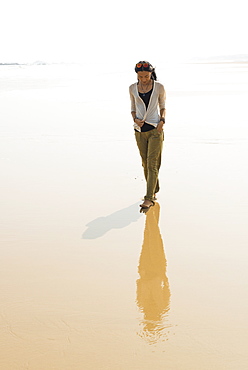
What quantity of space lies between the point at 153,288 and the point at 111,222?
5.09ft

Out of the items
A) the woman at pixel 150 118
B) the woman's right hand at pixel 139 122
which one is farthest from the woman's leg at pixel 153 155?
the woman's right hand at pixel 139 122

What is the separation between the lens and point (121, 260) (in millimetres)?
4340

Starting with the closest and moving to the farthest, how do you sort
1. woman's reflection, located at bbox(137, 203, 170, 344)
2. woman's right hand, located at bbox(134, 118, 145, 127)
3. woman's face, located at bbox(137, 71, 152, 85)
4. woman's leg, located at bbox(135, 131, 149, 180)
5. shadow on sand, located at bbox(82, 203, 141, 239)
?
woman's reflection, located at bbox(137, 203, 170, 344) < shadow on sand, located at bbox(82, 203, 141, 239) < woman's face, located at bbox(137, 71, 152, 85) < woman's right hand, located at bbox(134, 118, 145, 127) < woman's leg, located at bbox(135, 131, 149, 180)

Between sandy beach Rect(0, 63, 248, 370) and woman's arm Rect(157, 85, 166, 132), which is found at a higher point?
woman's arm Rect(157, 85, 166, 132)

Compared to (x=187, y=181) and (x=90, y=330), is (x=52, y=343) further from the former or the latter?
(x=187, y=181)

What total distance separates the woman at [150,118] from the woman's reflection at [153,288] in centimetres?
81

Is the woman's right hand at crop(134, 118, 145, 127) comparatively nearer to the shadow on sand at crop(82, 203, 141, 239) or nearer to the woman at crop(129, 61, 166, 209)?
the woman at crop(129, 61, 166, 209)

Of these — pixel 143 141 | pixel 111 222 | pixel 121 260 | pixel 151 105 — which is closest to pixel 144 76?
pixel 151 105

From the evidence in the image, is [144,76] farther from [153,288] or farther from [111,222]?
[153,288]

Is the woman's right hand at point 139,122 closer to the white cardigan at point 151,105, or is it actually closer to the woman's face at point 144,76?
the white cardigan at point 151,105

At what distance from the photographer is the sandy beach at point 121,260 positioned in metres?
3.04

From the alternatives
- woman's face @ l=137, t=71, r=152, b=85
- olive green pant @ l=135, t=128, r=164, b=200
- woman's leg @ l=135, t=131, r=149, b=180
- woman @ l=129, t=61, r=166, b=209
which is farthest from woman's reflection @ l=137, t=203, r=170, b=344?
woman's face @ l=137, t=71, r=152, b=85

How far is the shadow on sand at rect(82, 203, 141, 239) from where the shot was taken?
498cm

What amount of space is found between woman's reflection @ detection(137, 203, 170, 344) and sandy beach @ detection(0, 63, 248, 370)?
0.03 ft
